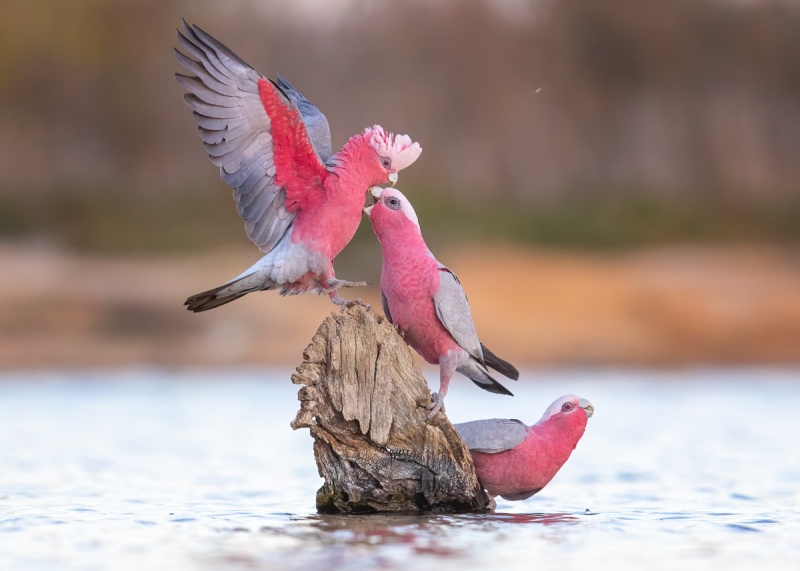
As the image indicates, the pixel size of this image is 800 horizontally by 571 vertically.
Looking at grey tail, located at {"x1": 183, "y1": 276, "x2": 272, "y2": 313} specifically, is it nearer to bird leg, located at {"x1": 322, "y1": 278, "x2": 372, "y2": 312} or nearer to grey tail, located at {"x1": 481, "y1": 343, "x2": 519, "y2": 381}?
bird leg, located at {"x1": 322, "y1": 278, "x2": 372, "y2": 312}

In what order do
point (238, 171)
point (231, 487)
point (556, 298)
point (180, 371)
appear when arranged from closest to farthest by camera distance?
point (238, 171), point (231, 487), point (180, 371), point (556, 298)

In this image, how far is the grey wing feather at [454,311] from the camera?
627 centimetres

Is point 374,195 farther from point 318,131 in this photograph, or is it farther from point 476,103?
point 476,103

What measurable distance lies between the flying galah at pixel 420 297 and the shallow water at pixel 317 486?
2.97 feet

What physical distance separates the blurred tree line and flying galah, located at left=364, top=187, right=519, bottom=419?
44.7ft

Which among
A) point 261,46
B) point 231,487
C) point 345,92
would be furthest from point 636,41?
point 231,487

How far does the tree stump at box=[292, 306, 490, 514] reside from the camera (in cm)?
622

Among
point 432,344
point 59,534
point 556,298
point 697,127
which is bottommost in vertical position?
point 59,534

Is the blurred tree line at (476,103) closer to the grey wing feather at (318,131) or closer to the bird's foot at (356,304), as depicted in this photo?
the grey wing feather at (318,131)

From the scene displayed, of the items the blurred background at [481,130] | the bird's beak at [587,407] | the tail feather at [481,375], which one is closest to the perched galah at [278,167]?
the tail feather at [481,375]

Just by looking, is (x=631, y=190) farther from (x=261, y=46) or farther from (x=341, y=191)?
(x=341, y=191)

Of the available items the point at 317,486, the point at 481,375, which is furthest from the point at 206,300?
the point at 317,486

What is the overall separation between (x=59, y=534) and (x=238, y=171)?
224 centimetres

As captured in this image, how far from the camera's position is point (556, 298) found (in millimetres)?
18156
